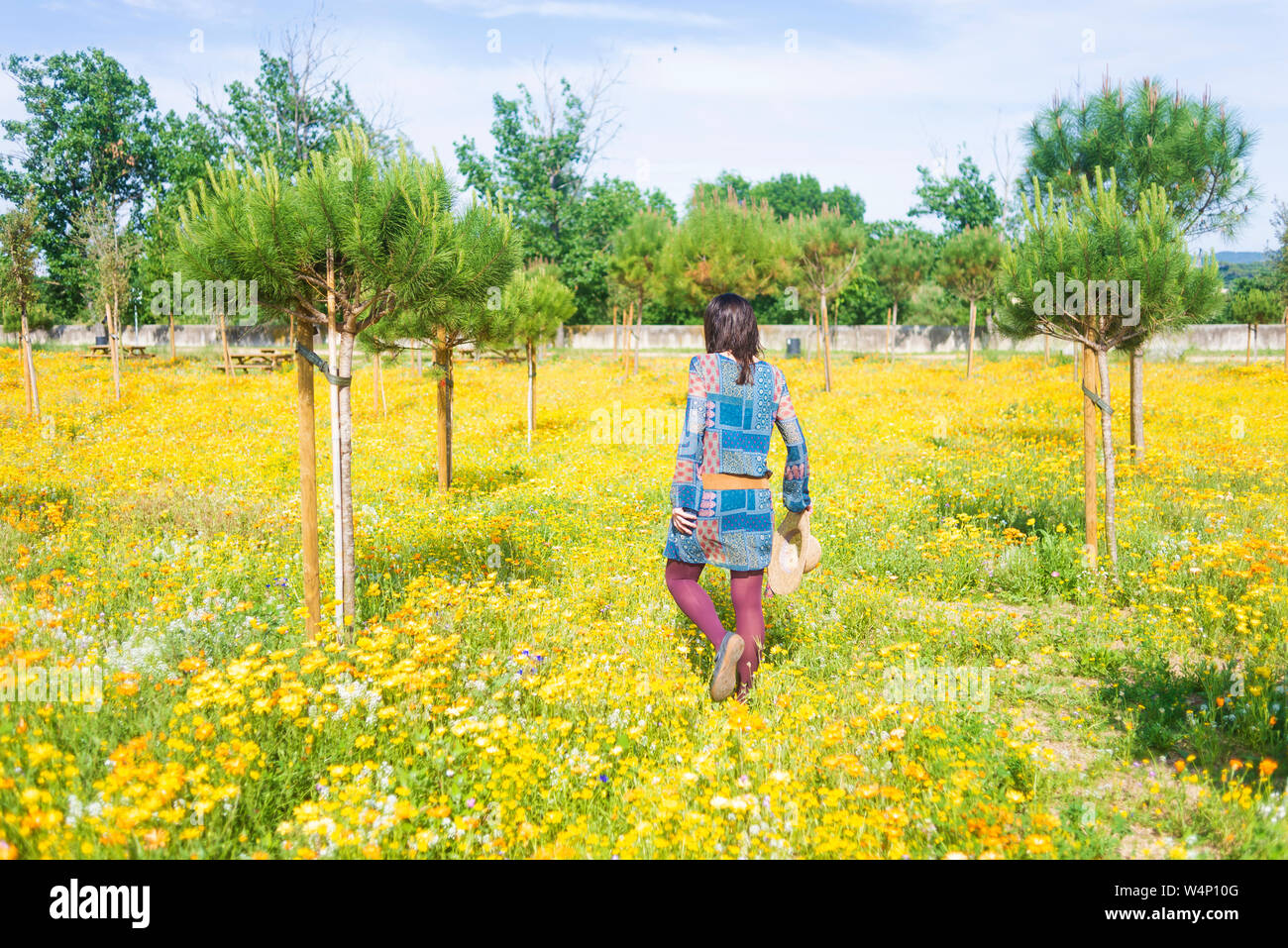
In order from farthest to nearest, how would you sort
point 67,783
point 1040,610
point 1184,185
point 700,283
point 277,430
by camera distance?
point 700,283 < point 277,430 < point 1184,185 < point 1040,610 < point 67,783

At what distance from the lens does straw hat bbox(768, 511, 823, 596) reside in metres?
4.54

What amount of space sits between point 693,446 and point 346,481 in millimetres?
2306

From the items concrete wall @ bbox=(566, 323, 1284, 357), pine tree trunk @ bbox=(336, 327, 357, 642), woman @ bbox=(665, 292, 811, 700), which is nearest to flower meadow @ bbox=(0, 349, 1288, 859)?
pine tree trunk @ bbox=(336, 327, 357, 642)

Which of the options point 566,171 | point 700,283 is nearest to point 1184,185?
point 700,283

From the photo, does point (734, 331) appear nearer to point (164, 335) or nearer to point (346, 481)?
point (346, 481)

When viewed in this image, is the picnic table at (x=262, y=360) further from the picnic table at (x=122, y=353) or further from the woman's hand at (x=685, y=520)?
the woman's hand at (x=685, y=520)

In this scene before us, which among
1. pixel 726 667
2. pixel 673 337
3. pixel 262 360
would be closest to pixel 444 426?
pixel 726 667

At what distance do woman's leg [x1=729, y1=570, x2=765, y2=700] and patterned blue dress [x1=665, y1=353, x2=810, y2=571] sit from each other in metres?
0.10

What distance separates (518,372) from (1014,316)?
21.1 m

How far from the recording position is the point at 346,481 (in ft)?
16.2

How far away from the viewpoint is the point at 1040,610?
246 inches

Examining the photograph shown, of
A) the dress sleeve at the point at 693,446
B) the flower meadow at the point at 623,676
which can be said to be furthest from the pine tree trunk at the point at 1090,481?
the dress sleeve at the point at 693,446
